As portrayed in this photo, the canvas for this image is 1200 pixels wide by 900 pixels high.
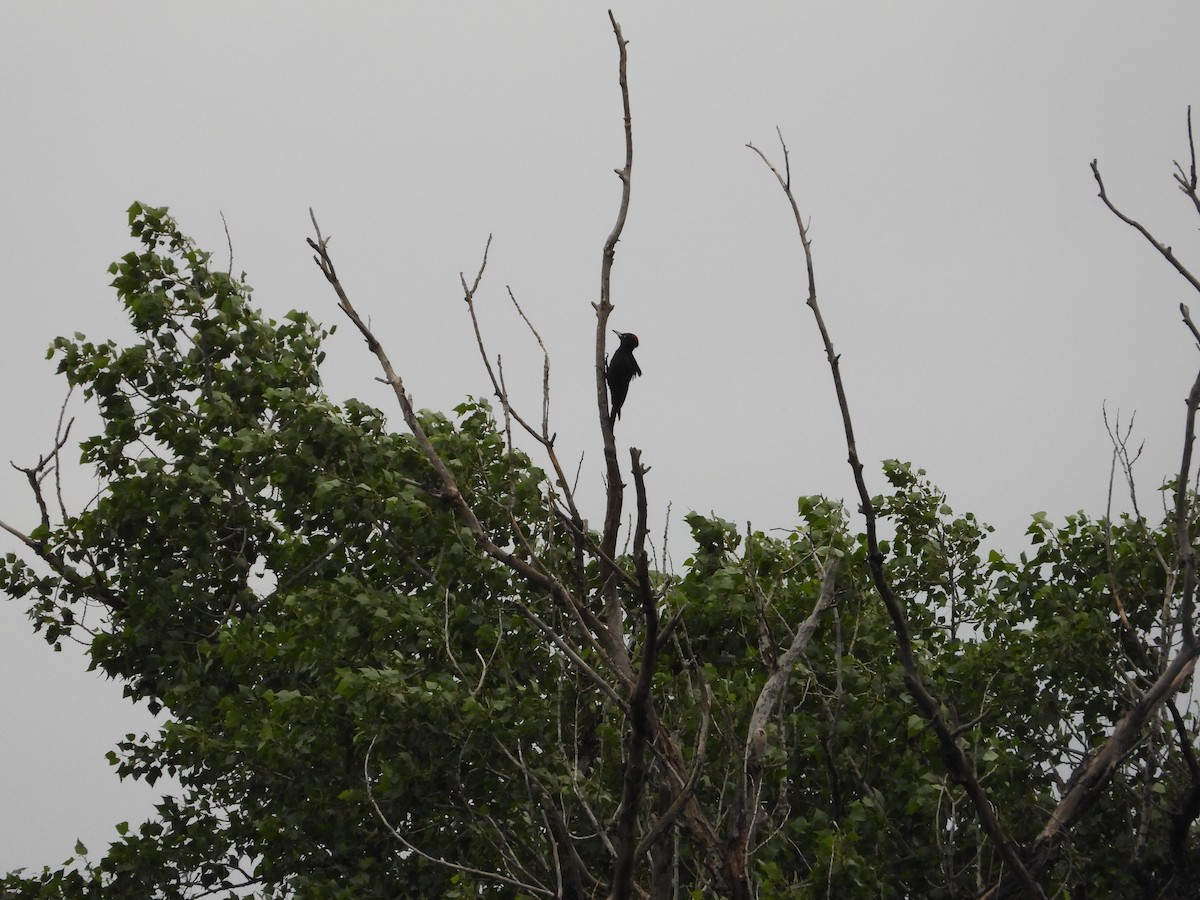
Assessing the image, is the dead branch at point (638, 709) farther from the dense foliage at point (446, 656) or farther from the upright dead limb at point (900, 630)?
the dense foliage at point (446, 656)

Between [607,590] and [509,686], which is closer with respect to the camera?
[607,590]

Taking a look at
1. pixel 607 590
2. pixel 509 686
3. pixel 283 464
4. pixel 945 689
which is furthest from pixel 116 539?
pixel 607 590

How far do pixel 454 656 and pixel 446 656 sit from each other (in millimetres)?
1144

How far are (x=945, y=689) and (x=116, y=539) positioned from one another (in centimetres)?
883

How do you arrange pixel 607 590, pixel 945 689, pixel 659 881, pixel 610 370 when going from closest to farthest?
pixel 659 881 → pixel 607 590 → pixel 610 370 → pixel 945 689

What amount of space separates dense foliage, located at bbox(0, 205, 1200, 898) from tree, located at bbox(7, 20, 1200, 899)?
36 millimetres

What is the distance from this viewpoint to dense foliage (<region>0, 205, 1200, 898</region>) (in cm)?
975

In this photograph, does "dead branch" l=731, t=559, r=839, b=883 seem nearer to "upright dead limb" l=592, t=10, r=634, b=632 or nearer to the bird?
"upright dead limb" l=592, t=10, r=634, b=632

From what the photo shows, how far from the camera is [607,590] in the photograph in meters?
5.30

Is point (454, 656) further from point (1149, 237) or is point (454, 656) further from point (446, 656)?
point (1149, 237)

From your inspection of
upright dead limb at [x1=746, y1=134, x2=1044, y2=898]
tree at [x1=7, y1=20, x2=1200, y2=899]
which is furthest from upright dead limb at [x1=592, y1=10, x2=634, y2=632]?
tree at [x1=7, y1=20, x2=1200, y2=899]

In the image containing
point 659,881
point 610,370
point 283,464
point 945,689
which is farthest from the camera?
point 283,464

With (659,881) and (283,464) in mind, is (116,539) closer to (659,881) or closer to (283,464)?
(283,464)

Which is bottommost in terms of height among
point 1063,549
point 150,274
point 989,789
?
point 989,789
